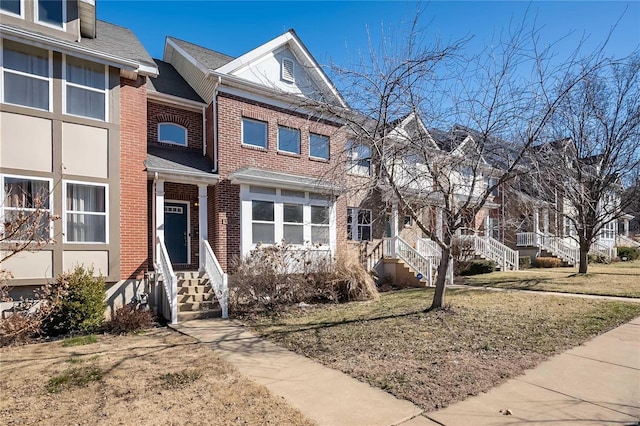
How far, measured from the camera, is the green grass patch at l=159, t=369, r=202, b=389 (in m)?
4.95

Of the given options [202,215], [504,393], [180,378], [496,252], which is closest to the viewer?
[504,393]

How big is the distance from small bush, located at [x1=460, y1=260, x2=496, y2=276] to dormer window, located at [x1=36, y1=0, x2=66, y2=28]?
17.3 m

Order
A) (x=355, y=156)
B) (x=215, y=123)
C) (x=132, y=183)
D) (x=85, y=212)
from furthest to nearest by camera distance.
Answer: (x=215, y=123) → (x=355, y=156) → (x=132, y=183) → (x=85, y=212)

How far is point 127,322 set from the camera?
8.23 m

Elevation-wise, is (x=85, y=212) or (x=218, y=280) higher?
(x=85, y=212)

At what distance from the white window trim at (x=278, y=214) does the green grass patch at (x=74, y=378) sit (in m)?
6.75

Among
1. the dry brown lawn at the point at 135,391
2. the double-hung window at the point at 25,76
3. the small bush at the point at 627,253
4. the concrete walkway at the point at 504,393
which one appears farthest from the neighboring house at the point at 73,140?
the small bush at the point at 627,253

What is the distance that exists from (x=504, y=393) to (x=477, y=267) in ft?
46.6

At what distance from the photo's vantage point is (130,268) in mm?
10172

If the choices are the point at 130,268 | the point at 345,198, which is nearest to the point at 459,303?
the point at 345,198

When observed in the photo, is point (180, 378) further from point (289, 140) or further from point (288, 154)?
point (289, 140)

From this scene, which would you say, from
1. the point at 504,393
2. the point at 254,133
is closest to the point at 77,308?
the point at 254,133

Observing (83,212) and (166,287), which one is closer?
(166,287)

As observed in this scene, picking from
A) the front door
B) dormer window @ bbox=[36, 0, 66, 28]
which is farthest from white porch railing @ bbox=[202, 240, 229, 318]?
dormer window @ bbox=[36, 0, 66, 28]
